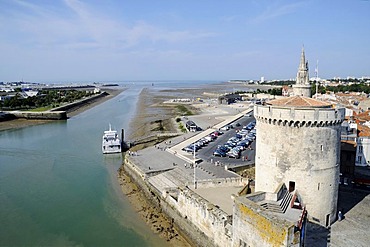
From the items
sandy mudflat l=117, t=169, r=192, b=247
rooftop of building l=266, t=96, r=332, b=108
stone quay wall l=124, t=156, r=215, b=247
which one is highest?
rooftop of building l=266, t=96, r=332, b=108

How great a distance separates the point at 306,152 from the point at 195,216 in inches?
266

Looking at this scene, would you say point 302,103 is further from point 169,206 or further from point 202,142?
point 202,142

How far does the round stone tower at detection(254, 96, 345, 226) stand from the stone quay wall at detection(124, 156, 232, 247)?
10.0ft

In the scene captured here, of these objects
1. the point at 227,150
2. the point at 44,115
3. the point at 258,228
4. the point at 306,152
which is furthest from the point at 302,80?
the point at 44,115

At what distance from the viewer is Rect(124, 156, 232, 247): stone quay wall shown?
13953 mm

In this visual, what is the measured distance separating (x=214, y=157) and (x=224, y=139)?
8192 mm

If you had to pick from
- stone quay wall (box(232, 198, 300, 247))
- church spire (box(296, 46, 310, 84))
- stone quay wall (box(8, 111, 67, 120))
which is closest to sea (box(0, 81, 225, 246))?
stone quay wall (box(232, 198, 300, 247))

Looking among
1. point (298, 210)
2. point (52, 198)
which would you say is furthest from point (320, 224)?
point (52, 198)

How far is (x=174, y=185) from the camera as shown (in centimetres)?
2155

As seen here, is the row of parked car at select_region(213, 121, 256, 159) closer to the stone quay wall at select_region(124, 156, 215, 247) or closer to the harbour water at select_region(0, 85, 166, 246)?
the stone quay wall at select_region(124, 156, 215, 247)

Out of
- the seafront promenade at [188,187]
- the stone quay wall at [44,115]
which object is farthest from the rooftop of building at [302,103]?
the stone quay wall at [44,115]

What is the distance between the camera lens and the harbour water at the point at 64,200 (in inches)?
675

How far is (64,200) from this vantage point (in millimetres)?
22078

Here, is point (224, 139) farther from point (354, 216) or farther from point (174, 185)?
point (354, 216)
